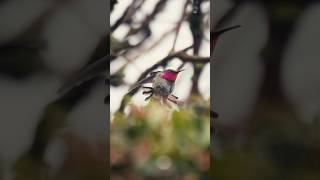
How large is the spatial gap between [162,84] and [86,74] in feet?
1.13

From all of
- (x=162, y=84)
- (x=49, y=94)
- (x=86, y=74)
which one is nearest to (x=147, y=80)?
(x=162, y=84)

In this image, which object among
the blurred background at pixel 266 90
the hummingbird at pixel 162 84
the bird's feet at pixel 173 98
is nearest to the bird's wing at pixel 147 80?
the hummingbird at pixel 162 84

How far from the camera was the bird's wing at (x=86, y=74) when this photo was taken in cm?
228

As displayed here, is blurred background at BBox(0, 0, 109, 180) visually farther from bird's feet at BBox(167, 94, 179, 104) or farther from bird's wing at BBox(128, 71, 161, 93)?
bird's feet at BBox(167, 94, 179, 104)

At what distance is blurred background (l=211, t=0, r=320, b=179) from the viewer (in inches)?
90.6

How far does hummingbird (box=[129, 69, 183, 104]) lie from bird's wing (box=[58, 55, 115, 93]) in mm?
179

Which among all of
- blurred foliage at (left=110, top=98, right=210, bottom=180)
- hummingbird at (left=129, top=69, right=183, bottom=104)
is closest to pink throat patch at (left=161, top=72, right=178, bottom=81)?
hummingbird at (left=129, top=69, right=183, bottom=104)

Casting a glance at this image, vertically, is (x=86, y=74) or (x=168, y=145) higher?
(x=86, y=74)

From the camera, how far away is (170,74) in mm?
2324

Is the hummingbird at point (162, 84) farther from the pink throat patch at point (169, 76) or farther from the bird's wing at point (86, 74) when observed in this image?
the bird's wing at point (86, 74)

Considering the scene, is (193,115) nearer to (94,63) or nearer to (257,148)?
(257,148)

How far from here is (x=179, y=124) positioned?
2.32 m

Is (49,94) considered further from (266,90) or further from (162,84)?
(266,90)

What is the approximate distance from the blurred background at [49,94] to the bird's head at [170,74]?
301 mm
